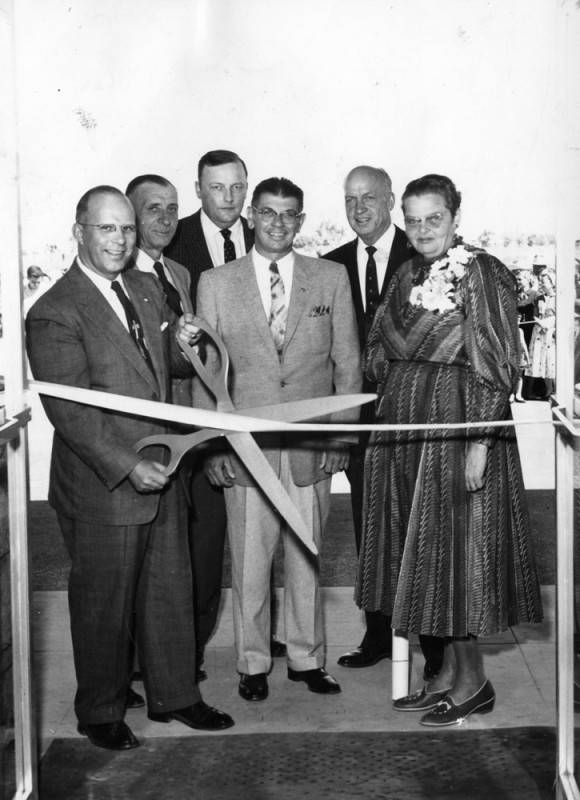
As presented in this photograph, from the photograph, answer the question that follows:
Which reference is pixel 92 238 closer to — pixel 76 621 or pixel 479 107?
pixel 76 621

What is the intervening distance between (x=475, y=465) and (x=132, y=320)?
100cm

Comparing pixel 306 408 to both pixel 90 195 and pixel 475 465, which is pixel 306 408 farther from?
pixel 90 195

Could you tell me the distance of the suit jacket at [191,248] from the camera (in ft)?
13.4

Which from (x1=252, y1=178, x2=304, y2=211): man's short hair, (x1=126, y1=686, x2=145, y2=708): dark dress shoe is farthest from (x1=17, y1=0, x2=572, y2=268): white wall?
(x1=126, y1=686, x2=145, y2=708): dark dress shoe

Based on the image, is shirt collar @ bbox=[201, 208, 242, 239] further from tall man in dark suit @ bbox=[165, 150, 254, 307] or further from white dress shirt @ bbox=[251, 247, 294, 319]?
white dress shirt @ bbox=[251, 247, 294, 319]

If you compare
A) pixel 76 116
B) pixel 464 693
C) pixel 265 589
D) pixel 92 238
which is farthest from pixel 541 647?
pixel 76 116

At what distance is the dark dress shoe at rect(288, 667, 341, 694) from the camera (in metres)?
3.91

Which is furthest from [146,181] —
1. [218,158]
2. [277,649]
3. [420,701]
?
[420,701]

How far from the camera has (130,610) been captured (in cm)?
360

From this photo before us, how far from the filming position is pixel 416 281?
358 cm

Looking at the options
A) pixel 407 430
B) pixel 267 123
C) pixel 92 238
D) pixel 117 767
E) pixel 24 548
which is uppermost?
pixel 267 123

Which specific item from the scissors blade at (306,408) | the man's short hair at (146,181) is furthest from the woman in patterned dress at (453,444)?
the man's short hair at (146,181)

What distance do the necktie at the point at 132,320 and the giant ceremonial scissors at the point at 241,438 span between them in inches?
4.3

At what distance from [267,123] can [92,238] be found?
101 centimetres
